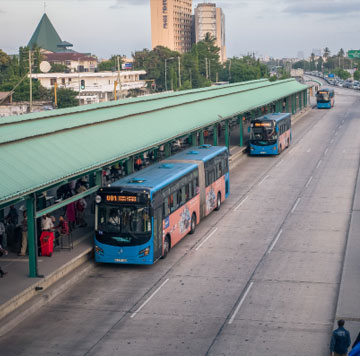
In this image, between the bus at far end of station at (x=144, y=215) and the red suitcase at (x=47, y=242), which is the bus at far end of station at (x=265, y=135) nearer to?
the bus at far end of station at (x=144, y=215)

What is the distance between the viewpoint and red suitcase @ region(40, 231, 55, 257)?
22.0 m

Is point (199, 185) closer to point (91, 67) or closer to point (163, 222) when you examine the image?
point (163, 222)

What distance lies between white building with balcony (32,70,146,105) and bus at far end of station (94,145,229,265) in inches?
3230

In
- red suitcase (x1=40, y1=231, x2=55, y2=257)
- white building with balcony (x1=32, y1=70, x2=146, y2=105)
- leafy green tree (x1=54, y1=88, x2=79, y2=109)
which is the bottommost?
red suitcase (x1=40, y1=231, x2=55, y2=257)

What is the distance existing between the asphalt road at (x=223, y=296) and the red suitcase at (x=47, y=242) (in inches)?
68.5

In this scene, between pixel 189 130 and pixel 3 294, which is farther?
pixel 189 130

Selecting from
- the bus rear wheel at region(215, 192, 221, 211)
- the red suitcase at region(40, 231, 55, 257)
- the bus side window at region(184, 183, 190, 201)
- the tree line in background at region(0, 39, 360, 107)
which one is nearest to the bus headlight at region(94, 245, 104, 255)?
the red suitcase at region(40, 231, 55, 257)

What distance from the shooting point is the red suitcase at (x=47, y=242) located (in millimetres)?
22016

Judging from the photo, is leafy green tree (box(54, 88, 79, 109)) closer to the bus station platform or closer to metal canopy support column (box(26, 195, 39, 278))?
the bus station platform

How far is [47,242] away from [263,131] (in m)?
27.6

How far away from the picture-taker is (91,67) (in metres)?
178

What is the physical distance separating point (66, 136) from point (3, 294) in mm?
7598

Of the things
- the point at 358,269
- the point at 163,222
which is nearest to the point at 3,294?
the point at 163,222

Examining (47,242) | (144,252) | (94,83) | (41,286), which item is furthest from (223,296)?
(94,83)
